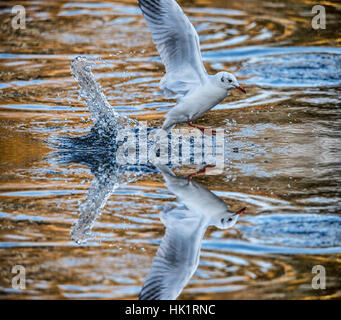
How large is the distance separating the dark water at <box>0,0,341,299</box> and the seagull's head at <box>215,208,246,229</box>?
2.6 inches

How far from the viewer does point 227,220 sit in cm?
535

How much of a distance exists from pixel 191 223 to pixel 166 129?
198 cm

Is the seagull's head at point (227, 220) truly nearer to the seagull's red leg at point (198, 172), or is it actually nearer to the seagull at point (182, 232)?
the seagull at point (182, 232)

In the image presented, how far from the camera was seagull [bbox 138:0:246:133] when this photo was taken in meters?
6.24

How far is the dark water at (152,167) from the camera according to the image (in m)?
4.64

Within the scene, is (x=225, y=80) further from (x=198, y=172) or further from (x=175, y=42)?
(x=198, y=172)

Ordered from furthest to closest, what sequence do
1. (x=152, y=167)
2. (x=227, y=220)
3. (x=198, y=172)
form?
(x=152, y=167)
(x=198, y=172)
(x=227, y=220)

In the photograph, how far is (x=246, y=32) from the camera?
37.7ft

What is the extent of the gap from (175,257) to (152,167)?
192cm

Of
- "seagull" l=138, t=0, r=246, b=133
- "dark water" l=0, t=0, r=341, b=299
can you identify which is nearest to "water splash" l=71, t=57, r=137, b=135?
"dark water" l=0, t=0, r=341, b=299

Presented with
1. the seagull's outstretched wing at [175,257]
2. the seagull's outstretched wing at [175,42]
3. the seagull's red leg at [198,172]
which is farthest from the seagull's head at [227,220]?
the seagull's outstretched wing at [175,42]

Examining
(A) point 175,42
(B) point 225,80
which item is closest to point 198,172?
(B) point 225,80

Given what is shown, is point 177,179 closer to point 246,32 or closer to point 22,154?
point 22,154

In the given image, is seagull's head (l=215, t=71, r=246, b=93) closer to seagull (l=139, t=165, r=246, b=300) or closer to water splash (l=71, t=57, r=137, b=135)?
seagull (l=139, t=165, r=246, b=300)
